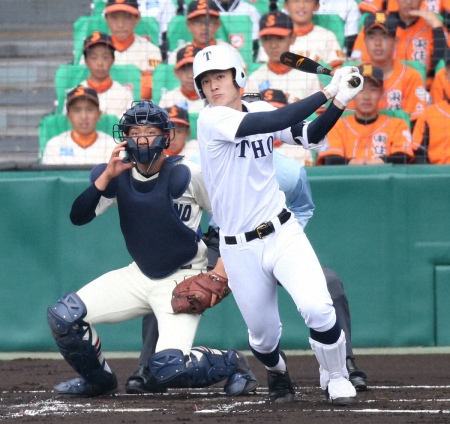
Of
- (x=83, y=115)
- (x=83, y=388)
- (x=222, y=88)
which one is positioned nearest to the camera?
(x=222, y=88)

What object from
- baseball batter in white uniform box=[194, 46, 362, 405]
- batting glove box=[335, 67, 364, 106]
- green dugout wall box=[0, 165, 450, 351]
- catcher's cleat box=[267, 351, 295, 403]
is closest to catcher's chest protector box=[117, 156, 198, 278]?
baseball batter in white uniform box=[194, 46, 362, 405]

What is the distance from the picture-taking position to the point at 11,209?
7398 millimetres

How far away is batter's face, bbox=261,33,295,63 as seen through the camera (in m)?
7.75

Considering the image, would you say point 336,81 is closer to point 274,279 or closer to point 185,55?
point 274,279

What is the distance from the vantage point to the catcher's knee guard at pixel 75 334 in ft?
16.8

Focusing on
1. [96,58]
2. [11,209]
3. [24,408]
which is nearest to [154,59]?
[96,58]

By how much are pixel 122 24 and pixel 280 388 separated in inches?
155

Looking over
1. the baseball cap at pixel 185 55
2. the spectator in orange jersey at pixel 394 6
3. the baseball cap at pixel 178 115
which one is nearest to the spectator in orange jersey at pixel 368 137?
the spectator in orange jersey at pixel 394 6

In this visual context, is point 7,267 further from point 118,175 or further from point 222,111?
point 222,111

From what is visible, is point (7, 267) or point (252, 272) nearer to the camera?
point (252, 272)

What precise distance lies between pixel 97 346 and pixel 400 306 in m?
2.66

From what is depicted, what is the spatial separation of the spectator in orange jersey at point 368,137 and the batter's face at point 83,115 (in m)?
1.70

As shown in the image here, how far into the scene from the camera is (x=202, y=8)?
7.85m

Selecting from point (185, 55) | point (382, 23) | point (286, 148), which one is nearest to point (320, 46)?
point (382, 23)
